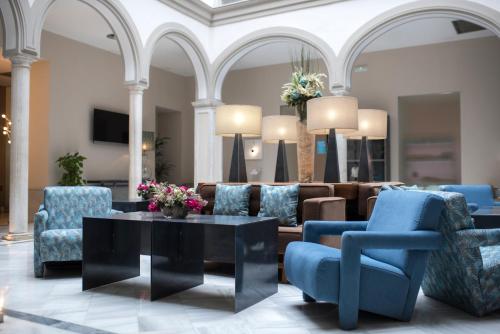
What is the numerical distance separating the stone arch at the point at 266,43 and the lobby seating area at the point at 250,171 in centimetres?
5

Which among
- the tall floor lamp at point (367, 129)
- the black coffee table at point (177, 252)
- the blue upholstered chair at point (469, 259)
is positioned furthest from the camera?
the tall floor lamp at point (367, 129)

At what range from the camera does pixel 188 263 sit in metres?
4.15

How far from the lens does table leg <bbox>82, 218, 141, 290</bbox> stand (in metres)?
4.11

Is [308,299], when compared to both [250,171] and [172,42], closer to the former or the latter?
[172,42]

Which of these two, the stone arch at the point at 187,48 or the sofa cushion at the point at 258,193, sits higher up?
the stone arch at the point at 187,48

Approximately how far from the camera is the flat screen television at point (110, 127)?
36.5 ft

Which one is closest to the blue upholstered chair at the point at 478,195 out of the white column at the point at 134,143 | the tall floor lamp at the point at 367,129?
the tall floor lamp at the point at 367,129

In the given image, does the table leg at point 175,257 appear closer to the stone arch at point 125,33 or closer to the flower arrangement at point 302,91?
the flower arrangement at point 302,91

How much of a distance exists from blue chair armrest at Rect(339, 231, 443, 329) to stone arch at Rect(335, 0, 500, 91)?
646 centimetres

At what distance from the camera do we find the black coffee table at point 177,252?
11.7 ft

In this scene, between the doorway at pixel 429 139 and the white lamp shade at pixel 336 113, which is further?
the doorway at pixel 429 139

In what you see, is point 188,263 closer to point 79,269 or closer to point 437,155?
point 79,269

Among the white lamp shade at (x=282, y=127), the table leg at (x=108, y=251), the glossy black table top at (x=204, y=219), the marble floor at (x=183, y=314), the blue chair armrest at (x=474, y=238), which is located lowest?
the marble floor at (x=183, y=314)

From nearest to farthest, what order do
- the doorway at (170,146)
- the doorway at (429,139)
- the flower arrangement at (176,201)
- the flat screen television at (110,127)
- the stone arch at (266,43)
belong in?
the flower arrangement at (176,201) < the stone arch at (266,43) < the flat screen television at (110,127) < the doorway at (429,139) < the doorway at (170,146)
